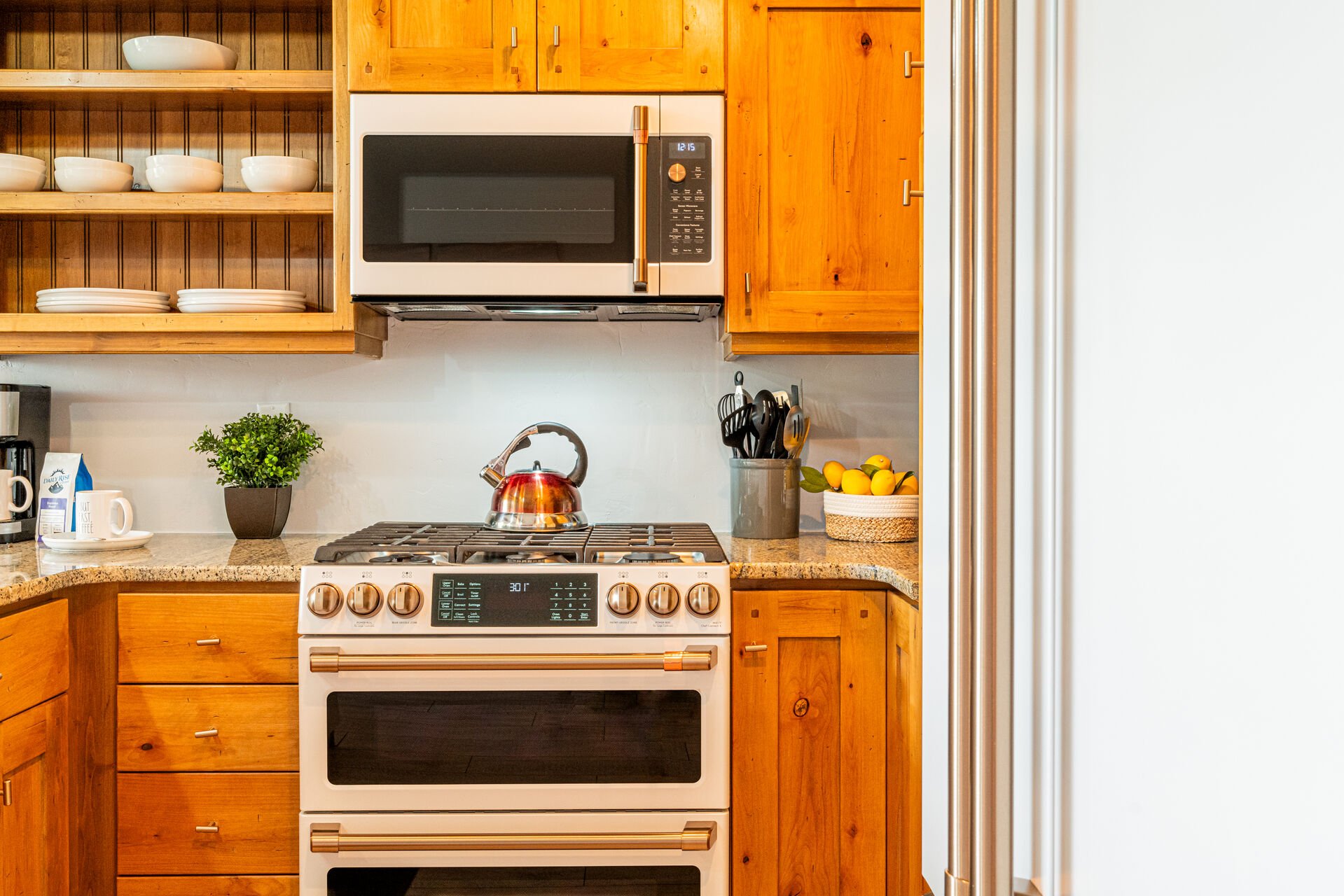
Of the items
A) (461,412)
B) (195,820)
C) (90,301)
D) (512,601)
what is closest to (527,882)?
(512,601)

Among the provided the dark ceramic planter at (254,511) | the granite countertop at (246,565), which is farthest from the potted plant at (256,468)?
the granite countertop at (246,565)

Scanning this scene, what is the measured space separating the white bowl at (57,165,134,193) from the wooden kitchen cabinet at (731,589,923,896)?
1706mm

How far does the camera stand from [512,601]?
1787mm

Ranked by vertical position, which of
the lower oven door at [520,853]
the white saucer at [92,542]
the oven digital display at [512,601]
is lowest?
the lower oven door at [520,853]

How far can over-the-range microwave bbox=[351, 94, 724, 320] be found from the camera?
2.05 metres

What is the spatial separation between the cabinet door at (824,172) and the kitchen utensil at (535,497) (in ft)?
1.71

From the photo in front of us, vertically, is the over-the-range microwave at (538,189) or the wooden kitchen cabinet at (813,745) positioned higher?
the over-the-range microwave at (538,189)

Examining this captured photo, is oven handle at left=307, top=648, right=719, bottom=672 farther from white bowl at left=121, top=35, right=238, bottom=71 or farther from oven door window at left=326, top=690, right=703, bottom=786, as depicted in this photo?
white bowl at left=121, top=35, right=238, bottom=71

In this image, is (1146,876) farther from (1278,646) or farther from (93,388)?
(93,388)

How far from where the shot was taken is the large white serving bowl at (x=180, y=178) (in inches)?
84.3

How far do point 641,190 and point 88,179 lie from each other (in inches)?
49.9

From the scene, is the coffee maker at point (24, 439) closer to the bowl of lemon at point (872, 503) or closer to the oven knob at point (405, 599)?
Result: the oven knob at point (405, 599)

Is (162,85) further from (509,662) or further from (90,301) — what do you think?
(509,662)

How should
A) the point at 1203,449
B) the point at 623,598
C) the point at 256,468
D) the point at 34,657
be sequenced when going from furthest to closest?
the point at 256,468 < the point at 623,598 < the point at 34,657 < the point at 1203,449
